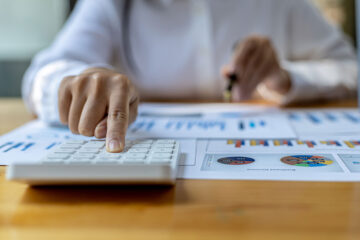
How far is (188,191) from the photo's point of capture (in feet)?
1.02

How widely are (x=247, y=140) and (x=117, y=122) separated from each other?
0.55ft

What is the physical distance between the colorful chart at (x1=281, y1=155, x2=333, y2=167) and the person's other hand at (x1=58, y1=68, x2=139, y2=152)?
0.18 meters

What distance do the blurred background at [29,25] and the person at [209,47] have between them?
1248mm

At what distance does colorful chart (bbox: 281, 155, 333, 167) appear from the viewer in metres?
0.36

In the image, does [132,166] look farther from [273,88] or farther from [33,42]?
[33,42]

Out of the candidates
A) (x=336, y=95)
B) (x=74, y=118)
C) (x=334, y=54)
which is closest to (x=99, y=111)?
(x=74, y=118)

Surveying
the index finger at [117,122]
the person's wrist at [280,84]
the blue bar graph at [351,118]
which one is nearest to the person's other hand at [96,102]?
the index finger at [117,122]

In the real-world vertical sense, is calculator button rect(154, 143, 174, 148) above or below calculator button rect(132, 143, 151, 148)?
below

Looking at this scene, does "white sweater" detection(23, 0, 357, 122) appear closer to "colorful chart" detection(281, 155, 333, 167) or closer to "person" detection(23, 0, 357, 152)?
"person" detection(23, 0, 357, 152)

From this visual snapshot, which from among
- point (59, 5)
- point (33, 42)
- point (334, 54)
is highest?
point (59, 5)

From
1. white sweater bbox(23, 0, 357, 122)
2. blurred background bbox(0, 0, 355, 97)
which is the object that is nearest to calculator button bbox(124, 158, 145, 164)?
white sweater bbox(23, 0, 357, 122)

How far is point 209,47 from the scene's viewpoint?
42.5 inches

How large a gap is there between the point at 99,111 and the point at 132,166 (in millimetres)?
183

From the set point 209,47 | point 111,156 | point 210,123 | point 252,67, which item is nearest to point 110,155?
point 111,156
